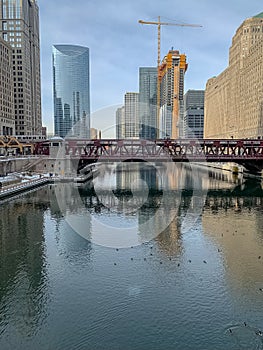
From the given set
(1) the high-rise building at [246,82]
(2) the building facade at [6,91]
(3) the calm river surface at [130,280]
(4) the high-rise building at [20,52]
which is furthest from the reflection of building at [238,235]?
(4) the high-rise building at [20,52]

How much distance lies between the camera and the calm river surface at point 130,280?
1752cm

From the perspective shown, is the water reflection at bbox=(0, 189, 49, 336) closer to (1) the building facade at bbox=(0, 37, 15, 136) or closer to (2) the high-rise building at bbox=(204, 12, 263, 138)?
(1) the building facade at bbox=(0, 37, 15, 136)

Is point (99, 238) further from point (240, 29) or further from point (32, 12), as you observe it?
point (32, 12)

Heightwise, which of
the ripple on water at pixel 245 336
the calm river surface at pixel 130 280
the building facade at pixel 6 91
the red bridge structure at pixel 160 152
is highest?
the building facade at pixel 6 91

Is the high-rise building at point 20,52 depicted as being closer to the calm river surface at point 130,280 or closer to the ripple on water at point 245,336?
the calm river surface at point 130,280

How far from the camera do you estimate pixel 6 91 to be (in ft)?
527

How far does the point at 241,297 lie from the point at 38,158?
80723 mm

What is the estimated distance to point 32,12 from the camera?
198375 mm

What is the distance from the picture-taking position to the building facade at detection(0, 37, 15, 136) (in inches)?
6029

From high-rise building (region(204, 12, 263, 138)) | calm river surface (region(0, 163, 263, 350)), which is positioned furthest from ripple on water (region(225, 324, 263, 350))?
high-rise building (region(204, 12, 263, 138))

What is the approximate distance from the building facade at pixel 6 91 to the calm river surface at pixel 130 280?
400ft

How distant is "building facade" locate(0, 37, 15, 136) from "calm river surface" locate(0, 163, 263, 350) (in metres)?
122

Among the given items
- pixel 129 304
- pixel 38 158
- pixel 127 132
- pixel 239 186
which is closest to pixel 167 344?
pixel 129 304

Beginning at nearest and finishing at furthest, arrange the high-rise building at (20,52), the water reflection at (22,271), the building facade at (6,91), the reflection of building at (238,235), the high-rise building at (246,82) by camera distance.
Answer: the water reflection at (22,271) → the reflection of building at (238,235) → the high-rise building at (246,82) → the building facade at (6,91) → the high-rise building at (20,52)
